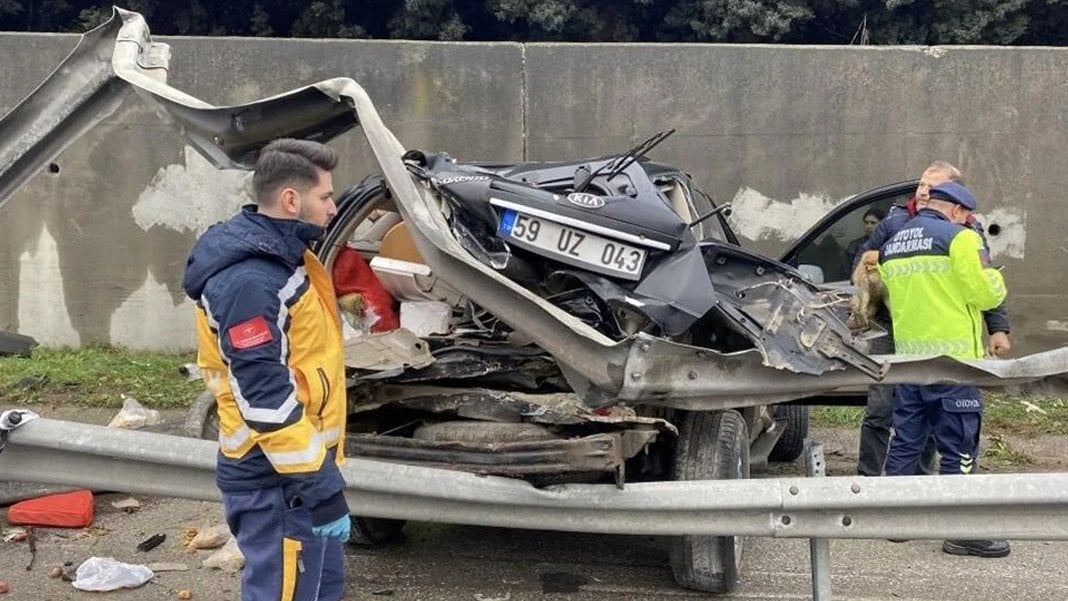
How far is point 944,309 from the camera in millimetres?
4742

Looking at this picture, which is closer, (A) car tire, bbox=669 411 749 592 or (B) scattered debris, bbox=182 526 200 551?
(A) car tire, bbox=669 411 749 592

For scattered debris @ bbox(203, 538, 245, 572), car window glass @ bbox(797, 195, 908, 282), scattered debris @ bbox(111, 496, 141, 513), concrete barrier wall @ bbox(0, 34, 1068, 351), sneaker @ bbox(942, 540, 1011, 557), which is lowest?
sneaker @ bbox(942, 540, 1011, 557)

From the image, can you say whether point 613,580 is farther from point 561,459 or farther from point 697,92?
point 697,92

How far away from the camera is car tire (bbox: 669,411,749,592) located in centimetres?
403

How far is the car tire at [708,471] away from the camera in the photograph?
13.2 ft

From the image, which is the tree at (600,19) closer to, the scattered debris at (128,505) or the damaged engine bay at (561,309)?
the scattered debris at (128,505)

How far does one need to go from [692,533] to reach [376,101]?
18.9 ft

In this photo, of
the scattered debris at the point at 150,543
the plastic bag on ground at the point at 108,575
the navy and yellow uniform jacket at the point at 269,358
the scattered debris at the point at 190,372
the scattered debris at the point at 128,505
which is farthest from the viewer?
the scattered debris at the point at 190,372

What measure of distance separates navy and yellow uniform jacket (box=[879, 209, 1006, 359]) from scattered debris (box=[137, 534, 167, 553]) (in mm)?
3712

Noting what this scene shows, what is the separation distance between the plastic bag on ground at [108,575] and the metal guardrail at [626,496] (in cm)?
69

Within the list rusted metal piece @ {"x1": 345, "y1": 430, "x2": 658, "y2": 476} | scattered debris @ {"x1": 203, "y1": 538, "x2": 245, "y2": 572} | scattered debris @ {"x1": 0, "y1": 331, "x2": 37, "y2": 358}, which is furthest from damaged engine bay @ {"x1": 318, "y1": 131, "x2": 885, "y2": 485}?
scattered debris @ {"x1": 0, "y1": 331, "x2": 37, "y2": 358}

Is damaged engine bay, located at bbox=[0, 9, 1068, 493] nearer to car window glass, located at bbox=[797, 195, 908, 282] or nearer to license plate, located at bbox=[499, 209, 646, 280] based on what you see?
license plate, located at bbox=[499, 209, 646, 280]

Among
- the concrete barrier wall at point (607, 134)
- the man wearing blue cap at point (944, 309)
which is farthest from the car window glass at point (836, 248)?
the concrete barrier wall at point (607, 134)

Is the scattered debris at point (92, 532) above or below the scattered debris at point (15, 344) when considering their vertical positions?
below
